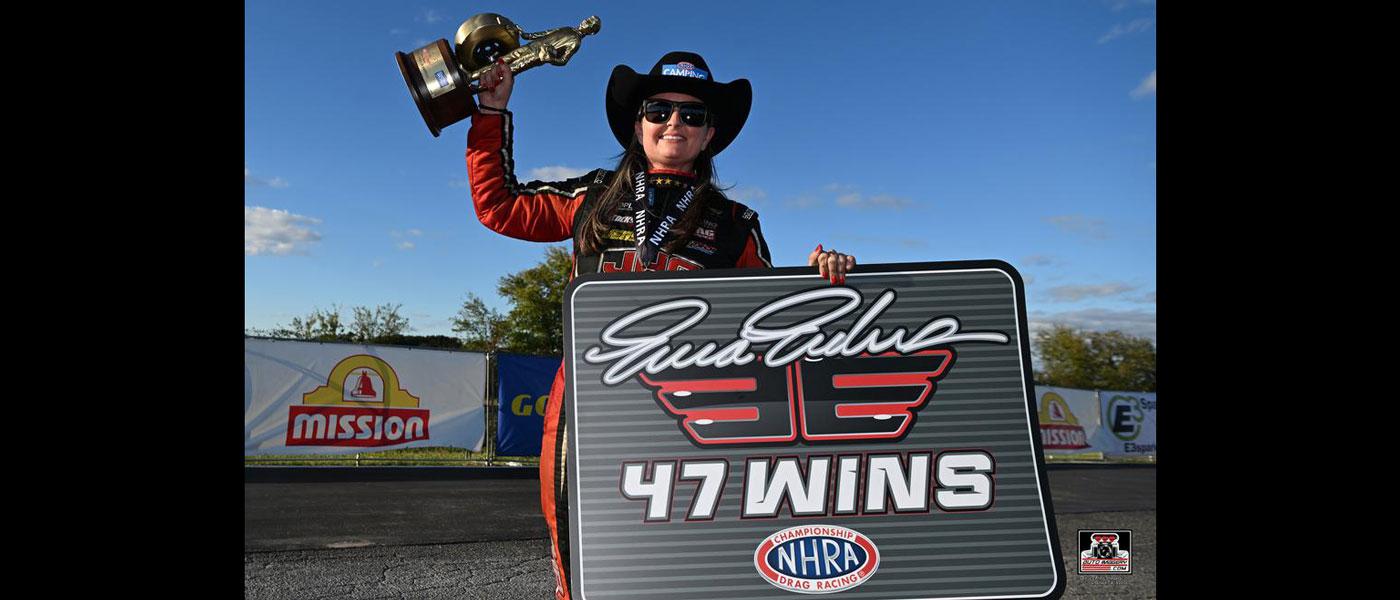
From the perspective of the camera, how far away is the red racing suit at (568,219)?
201 centimetres

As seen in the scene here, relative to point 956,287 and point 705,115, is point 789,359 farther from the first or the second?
point 705,115

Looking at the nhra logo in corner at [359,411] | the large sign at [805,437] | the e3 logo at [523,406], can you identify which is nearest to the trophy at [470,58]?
the large sign at [805,437]

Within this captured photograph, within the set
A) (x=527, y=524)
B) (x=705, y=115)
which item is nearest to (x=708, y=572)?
(x=705, y=115)

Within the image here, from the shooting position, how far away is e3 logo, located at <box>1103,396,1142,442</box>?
61.3 feet

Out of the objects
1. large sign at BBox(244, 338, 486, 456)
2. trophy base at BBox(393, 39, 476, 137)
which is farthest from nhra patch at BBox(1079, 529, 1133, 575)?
large sign at BBox(244, 338, 486, 456)

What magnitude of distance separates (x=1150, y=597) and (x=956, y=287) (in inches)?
126

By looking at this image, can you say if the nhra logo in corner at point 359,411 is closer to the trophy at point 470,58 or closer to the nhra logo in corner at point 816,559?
the trophy at point 470,58

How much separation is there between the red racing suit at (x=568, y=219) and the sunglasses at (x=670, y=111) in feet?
0.56

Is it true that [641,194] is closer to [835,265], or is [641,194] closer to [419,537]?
[835,265]

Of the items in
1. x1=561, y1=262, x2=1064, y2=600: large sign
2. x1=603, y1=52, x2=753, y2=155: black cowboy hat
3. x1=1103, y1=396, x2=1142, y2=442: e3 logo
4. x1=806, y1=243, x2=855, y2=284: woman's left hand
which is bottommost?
x1=1103, y1=396, x2=1142, y2=442: e3 logo

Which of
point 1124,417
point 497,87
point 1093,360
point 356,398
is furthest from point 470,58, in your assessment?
point 1093,360

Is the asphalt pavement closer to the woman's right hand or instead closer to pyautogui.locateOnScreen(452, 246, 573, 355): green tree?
the woman's right hand

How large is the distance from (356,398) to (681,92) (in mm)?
9354

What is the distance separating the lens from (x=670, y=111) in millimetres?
2123
